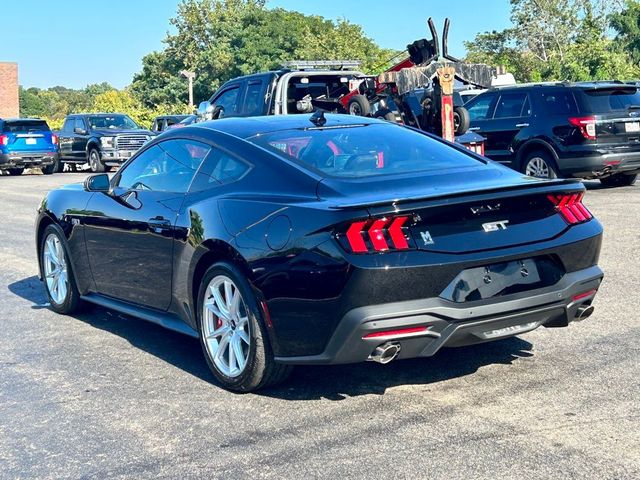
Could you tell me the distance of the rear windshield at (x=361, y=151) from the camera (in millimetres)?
5559

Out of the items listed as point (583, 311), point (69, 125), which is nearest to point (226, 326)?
point (583, 311)

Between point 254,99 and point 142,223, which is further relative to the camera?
point 254,99

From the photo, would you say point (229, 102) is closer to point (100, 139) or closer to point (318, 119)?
point (318, 119)

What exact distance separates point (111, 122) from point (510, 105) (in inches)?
696

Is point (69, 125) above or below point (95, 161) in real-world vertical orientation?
above

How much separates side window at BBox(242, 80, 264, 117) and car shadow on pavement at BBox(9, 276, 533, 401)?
955 cm

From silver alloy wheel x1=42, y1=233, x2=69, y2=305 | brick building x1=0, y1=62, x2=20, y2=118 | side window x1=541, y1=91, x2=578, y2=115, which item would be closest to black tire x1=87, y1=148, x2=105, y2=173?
side window x1=541, y1=91, x2=578, y2=115

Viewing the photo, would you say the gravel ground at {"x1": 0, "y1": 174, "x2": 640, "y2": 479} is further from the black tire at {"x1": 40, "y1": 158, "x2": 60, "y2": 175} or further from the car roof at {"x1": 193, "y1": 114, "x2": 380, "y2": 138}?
the black tire at {"x1": 40, "y1": 158, "x2": 60, "y2": 175}

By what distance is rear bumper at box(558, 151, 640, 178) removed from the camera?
15.2 metres

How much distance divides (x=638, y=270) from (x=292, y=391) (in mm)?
4535

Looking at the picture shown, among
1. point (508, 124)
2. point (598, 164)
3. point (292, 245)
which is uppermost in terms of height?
point (508, 124)

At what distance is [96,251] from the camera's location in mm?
7012

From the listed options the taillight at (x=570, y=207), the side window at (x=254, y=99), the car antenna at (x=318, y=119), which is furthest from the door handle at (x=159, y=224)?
the side window at (x=254, y=99)

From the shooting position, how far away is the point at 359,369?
575cm
